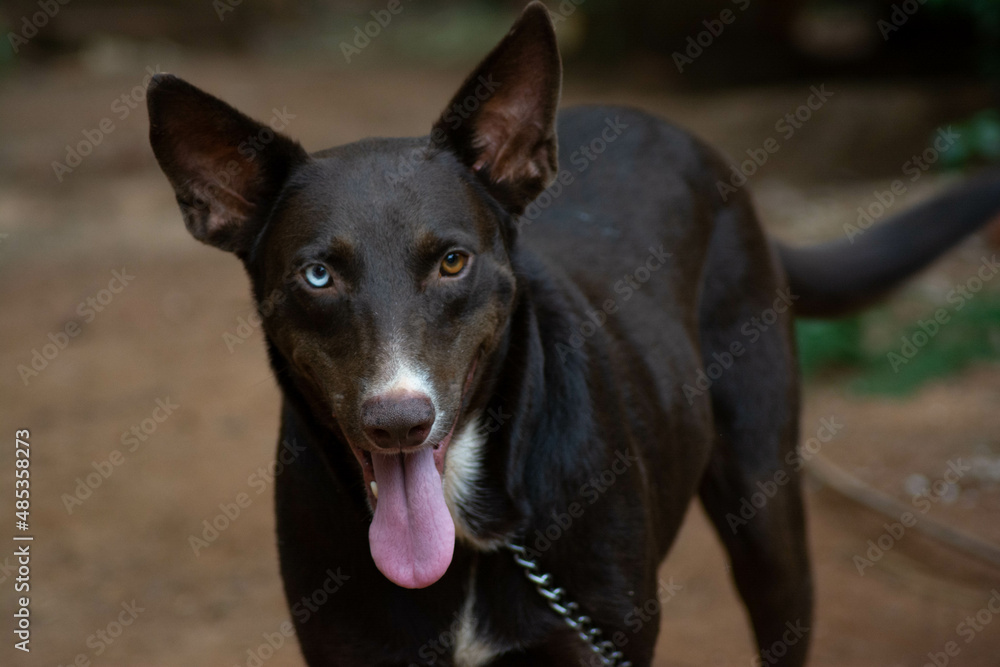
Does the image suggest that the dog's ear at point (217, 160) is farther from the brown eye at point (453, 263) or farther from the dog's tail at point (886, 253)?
the dog's tail at point (886, 253)

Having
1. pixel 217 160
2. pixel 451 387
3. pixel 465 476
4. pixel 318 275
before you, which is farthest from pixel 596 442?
pixel 217 160

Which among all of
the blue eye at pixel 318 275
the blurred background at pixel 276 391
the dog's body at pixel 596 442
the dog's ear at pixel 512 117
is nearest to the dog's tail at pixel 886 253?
the blurred background at pixel 276 391

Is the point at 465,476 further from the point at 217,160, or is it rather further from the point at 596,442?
the point at 217,160

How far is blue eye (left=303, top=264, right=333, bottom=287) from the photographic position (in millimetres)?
2361

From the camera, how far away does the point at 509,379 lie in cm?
258

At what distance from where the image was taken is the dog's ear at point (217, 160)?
2.47 meters

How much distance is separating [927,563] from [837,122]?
236 inches

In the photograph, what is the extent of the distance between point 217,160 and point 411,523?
1035 mm

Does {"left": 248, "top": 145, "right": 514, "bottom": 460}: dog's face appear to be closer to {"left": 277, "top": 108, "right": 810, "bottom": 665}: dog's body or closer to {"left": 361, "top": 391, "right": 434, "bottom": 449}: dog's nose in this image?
{"left": 361, "top": 391, "right": 434, "bottom": 449}: dog's nose

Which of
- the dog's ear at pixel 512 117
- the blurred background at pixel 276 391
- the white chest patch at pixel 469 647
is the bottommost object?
the blurred background at pixel 276 391

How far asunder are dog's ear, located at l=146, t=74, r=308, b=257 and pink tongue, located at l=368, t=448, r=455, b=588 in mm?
757

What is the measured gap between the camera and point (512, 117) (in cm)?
263

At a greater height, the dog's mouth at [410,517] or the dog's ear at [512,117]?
the dog's ear at [512,117]

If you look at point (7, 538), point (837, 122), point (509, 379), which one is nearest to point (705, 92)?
point (837, 122)
